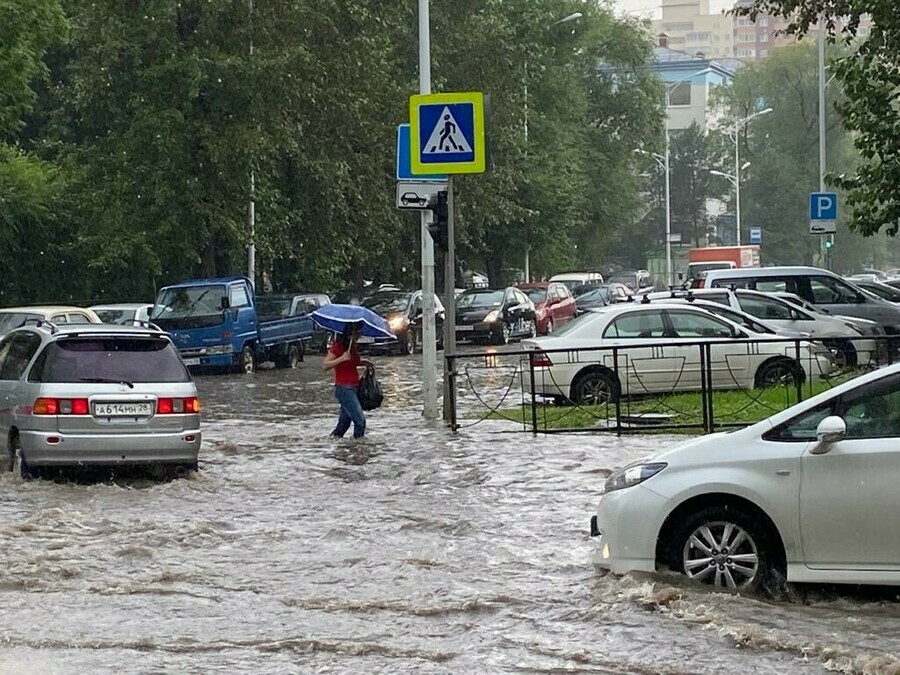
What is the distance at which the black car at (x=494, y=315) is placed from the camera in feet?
125

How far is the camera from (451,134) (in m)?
17.4

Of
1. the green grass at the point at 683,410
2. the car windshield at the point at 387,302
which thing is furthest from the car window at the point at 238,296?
the green grass at the point at 683,410

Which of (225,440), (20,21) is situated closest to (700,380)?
(225,440)

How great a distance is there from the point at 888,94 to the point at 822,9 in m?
7.87

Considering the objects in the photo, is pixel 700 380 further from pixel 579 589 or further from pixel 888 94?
pixel 579 589

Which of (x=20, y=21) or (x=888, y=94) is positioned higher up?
(x=20, y=21)

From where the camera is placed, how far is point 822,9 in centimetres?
2369

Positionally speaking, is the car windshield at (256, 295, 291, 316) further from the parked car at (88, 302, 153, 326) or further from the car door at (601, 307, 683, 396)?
the car door at (601, 307, 683, 396)

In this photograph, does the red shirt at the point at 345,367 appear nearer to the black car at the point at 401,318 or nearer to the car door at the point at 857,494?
the car door at the point at 857,494

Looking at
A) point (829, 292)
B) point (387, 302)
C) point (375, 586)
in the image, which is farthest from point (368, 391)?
point (387, 302)

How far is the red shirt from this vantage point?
1719 centimetres

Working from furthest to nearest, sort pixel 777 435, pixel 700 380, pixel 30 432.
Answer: pixel 700 380, pixel 30 432, pixel 777 435

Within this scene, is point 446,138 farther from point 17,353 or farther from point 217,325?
point 217,325

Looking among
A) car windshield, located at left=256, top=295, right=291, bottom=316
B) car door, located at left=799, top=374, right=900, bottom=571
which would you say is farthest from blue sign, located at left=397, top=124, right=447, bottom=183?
car windshield, located at left=256, top=295, right=291, bottom=316
